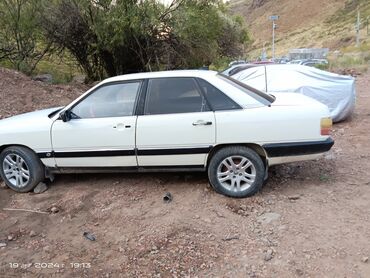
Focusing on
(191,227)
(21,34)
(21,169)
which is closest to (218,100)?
(191,227)

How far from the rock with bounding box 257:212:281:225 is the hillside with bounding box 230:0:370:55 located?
6592 cm

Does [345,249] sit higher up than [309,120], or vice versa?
[309,120]

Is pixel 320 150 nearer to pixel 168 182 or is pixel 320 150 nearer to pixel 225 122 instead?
pixel 225 122

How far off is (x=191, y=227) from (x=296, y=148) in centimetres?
156

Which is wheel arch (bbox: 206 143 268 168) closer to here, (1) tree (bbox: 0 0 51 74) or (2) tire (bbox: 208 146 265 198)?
(2) tire (bbox: 208 146 265 198)

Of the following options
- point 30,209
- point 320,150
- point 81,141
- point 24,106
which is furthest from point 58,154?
point 24,106

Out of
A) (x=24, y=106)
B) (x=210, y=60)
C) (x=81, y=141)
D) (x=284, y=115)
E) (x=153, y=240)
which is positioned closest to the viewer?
(x=153, y=240)

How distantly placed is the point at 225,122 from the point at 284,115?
69 cm

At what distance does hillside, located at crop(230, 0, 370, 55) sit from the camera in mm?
78188

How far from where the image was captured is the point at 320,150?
5.04 metres

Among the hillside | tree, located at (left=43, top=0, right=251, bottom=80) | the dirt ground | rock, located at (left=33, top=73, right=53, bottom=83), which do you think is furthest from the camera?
the hillside

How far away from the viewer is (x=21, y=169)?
5.65 metres

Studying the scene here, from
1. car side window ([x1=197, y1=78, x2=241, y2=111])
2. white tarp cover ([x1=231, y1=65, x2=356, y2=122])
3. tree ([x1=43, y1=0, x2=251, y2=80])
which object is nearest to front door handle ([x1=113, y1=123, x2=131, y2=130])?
car side window ([x1=197, y1=78, x2=241, y2=111])
